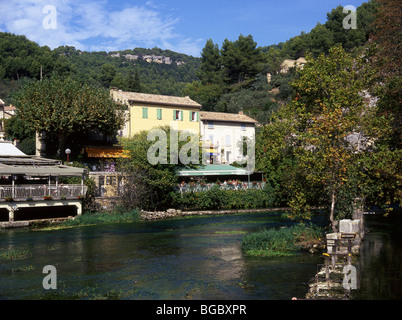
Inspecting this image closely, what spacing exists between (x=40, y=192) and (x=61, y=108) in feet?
36.7

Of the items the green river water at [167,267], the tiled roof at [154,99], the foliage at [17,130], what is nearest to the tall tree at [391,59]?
the green river water at [167,267]

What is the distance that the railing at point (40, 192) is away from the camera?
2947 cm

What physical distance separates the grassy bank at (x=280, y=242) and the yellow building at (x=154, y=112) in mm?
28163

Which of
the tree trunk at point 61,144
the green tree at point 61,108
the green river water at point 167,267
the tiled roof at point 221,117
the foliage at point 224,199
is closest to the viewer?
the green river water at point 167,267

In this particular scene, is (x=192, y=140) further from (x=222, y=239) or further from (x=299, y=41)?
Result: (x=299, y=41)

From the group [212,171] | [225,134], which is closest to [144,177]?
[212,171]

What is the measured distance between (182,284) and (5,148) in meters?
Result: 27.7

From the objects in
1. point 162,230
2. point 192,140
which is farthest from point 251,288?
point 192,140

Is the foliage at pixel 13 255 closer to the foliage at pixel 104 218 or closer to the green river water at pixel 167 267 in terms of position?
the green river water at pixel 167 267

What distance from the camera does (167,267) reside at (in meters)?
17.9

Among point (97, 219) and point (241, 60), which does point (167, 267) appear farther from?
point (241, 60)

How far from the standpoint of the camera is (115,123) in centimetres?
4428

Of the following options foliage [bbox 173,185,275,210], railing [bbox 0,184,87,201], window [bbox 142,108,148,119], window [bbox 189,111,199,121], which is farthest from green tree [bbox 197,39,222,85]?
railing [bbox 0,184,87,201]

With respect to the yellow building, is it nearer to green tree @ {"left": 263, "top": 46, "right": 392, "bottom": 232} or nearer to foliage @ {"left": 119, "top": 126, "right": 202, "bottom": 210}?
foliage @ {"left": 119, "top": 126, "right": 202, "bottom": 210}
